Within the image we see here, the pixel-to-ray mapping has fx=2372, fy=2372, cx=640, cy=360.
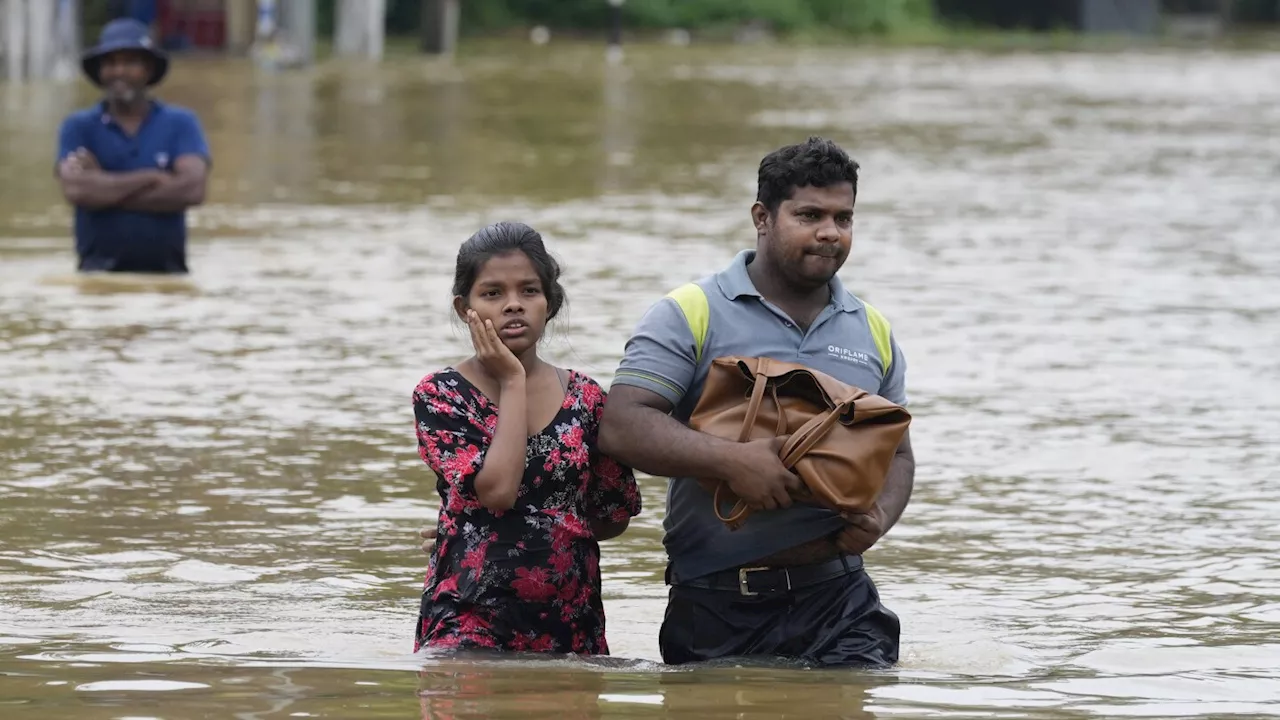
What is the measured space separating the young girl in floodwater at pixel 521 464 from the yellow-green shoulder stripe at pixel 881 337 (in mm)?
654

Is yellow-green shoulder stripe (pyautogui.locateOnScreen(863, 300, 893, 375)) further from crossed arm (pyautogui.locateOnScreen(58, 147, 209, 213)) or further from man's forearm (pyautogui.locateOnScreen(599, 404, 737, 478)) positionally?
crossed arm (pyautogui.locateOnScreen(58, 147, 209, 213))

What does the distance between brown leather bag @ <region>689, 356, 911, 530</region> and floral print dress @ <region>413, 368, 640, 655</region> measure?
28 centimetres

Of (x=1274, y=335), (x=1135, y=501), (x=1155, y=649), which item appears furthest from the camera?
(x=1274, y=335)

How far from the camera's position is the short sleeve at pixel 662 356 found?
520cm

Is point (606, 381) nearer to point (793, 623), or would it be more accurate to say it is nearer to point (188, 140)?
point (188, 140)

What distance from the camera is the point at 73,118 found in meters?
12.2

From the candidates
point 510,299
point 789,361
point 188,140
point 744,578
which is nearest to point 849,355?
point 789,361

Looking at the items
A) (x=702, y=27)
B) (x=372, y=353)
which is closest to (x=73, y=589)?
(x=372, y=353)

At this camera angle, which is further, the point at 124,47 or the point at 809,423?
the point at 124,47

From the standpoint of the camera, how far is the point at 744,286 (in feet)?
17.5

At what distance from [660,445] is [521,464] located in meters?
0.30

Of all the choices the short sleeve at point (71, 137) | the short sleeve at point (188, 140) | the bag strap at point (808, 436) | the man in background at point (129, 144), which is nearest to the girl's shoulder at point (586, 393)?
the bag strap at point (808, 436)

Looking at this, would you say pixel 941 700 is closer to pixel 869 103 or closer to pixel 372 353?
pixel 372 353

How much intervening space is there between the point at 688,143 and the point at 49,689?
20.2 metres
